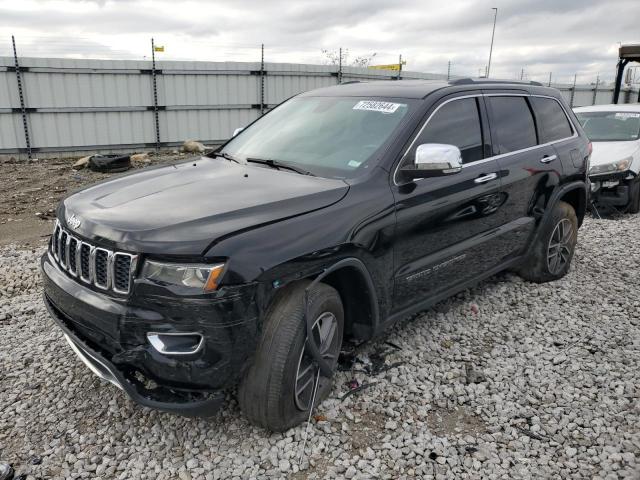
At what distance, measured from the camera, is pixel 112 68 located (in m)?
13.3

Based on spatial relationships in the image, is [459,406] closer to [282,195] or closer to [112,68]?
[282,195]

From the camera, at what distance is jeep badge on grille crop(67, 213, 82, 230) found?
274cm

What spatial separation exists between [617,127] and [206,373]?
356 inches

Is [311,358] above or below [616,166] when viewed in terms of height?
below

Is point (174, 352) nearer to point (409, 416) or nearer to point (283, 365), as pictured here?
point (283, 365)

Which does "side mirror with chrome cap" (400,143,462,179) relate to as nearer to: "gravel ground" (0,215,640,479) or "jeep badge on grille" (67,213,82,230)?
"gravel ground" (0,215,640,479)

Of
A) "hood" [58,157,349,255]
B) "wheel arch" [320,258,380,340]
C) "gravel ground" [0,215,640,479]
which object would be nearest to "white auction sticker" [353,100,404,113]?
"hood" [58,157,349,255]

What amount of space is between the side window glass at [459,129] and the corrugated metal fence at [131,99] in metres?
11.7

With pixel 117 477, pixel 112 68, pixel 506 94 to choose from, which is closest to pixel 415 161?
pixel 506 94

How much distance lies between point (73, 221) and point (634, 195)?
8.15m

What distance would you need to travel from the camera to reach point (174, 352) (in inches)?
93.6

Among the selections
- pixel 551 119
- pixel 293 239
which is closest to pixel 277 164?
pixel 293 239

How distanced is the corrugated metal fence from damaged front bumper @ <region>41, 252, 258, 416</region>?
476 inches

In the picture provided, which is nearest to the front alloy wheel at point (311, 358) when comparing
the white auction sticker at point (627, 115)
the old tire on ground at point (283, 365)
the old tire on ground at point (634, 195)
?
the old tire on ground at point (283, 365)
